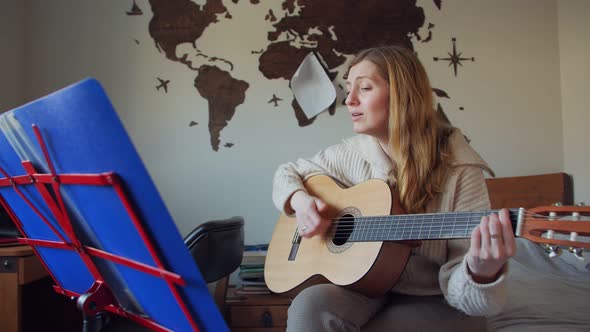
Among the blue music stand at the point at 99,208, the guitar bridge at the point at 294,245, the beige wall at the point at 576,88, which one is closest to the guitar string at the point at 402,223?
the guitar bridge at the point at 294,245

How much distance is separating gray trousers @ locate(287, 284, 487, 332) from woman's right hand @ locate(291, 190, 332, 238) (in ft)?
0.63

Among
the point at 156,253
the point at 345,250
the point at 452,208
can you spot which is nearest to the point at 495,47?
the point at 452,208

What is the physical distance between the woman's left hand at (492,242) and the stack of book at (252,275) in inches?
49.0

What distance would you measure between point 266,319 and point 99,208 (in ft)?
4.22

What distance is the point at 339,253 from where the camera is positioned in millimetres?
1156

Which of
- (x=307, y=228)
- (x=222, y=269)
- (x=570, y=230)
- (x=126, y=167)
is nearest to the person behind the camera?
(x=126, y=167)

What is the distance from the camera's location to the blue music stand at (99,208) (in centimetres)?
63

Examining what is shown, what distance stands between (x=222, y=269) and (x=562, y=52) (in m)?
2.08

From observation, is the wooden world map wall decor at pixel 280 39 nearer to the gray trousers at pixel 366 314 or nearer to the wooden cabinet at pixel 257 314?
the wooden cabinet at pixel 257 314

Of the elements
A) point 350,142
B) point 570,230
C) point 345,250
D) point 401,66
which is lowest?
point 345,250

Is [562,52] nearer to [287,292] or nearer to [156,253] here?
[287,292]

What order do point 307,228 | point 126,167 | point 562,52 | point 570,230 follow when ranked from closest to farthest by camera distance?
point 126,167 → point 570,230 → point 307,228 → point 562,52

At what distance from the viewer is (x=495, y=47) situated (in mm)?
2367

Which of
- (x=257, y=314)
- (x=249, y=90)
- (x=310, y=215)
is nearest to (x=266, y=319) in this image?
(x=257, y=314)
